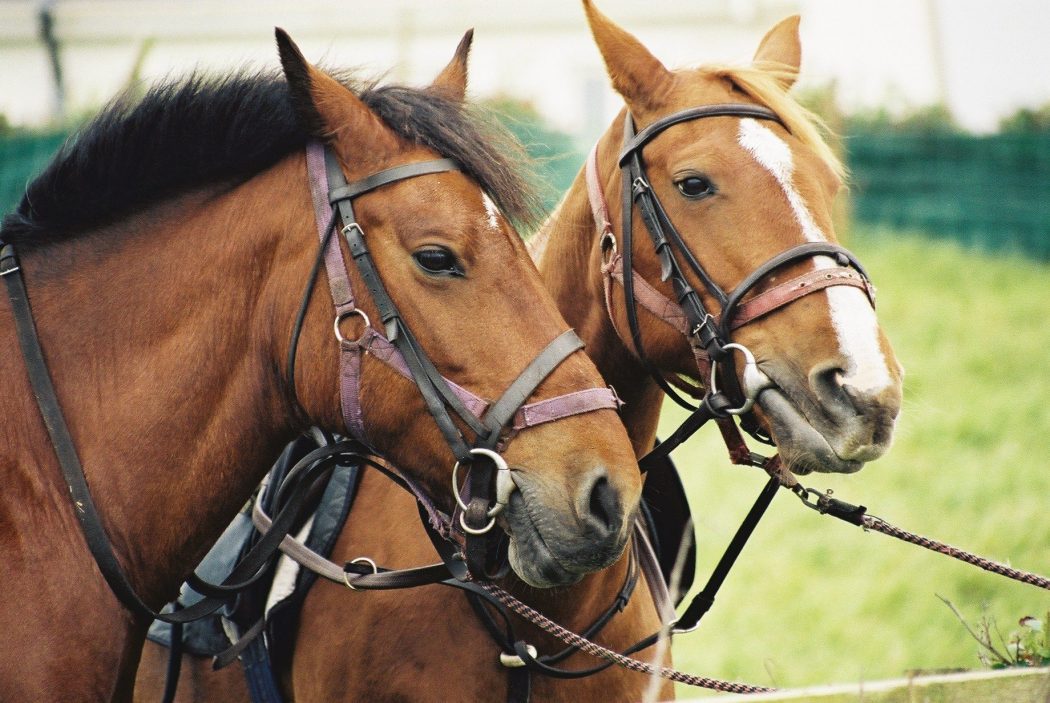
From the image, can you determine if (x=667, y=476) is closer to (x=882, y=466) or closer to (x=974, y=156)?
(x=882, y=466)

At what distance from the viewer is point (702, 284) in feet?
9.30

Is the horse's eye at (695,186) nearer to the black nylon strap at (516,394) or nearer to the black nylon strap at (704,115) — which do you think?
the black nylon strap at (704,115)

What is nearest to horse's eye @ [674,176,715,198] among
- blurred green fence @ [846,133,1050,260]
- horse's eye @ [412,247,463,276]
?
horse's eye @ [412,247,463,276]

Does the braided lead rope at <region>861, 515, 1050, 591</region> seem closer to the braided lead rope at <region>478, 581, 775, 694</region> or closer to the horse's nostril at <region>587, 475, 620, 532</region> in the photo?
the braided lead rope at <region>478, 581, 775, 694</region>

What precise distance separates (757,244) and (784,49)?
1070 millimetres

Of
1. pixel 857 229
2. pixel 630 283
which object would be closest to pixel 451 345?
pixel 630 283

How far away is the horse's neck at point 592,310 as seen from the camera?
3174 millimetres

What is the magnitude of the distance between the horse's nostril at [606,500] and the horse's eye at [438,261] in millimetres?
578

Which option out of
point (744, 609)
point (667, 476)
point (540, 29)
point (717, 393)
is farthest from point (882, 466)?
point (540, 29)

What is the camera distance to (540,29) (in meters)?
18.5

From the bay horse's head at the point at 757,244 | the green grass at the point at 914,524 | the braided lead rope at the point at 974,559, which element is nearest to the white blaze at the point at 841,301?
the bay horse's head at the point at 757,244

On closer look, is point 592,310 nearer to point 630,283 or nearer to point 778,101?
point 630,283

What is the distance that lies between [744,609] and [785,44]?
457cm

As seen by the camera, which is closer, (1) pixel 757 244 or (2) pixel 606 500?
(2) pixel 606 500
